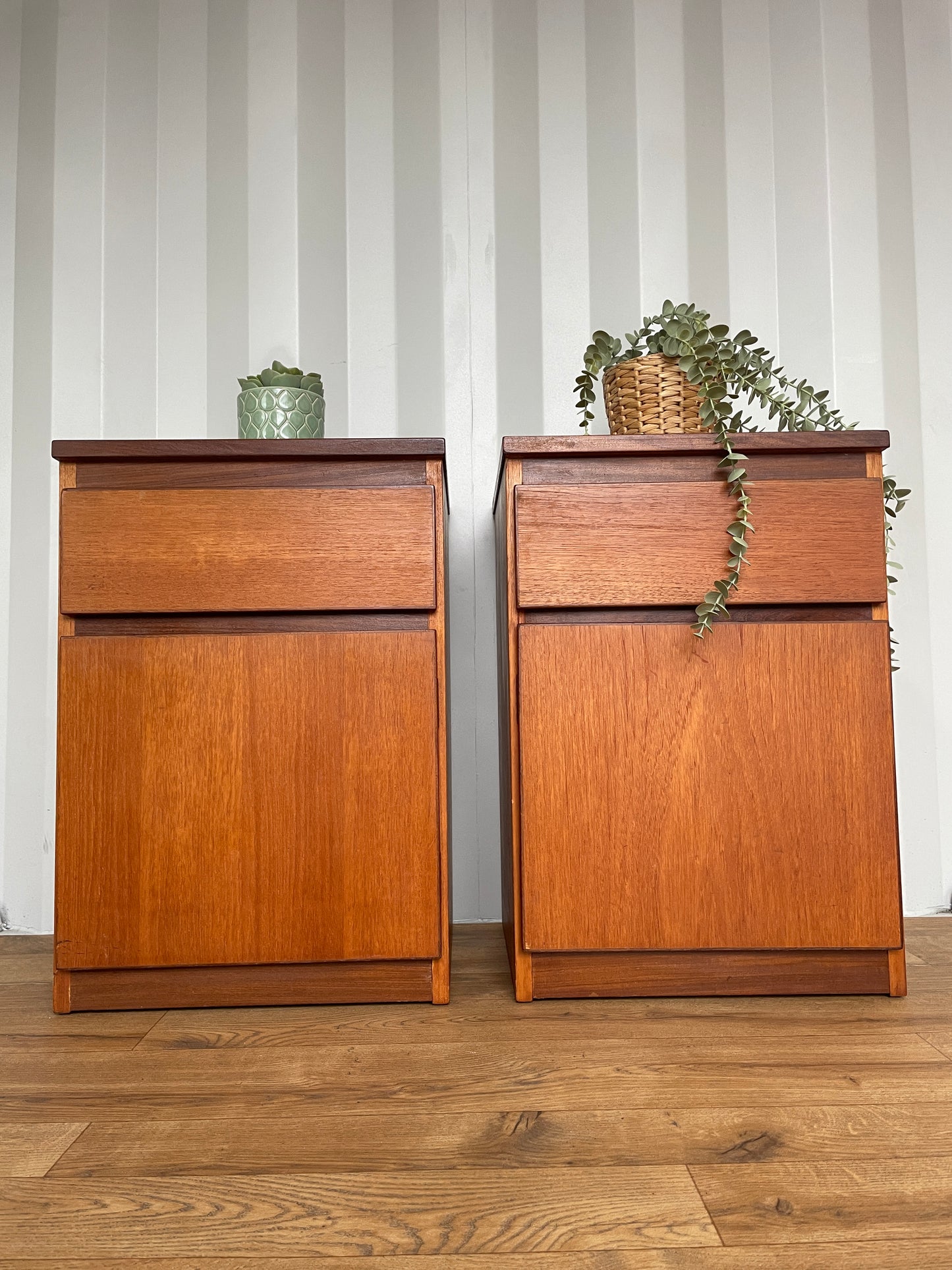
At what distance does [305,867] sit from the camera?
1077mm

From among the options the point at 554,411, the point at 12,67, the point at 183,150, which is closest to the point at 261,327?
the point at 183,150

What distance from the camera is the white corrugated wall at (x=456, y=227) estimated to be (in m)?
1.60

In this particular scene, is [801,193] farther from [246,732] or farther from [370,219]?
[246,732]

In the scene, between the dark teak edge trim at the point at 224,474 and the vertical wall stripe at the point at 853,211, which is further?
the vertical wall stripe at the point at 853,211

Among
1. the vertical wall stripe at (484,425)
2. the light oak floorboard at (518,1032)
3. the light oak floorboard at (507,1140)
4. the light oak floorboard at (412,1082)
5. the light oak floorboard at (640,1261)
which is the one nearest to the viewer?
the light oak floorboard at (640,1261)

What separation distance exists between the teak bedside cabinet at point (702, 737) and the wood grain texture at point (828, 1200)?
410 millimetres

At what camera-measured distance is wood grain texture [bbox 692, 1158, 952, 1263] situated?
1.91 feet

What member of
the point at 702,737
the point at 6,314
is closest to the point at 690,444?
the point at 702,737

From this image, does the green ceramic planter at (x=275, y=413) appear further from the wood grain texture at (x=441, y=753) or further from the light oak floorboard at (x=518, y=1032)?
the light oak floorboard at (x=518, y=1032)

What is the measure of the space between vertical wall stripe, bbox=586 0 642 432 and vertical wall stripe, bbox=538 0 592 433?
1 centimetres

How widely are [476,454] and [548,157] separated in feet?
1.93

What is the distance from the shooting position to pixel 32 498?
63.0 inches

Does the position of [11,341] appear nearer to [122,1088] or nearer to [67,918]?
[67,918]

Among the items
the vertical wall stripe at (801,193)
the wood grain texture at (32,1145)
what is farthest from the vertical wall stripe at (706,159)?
the wood grain texture at (32,1145)
